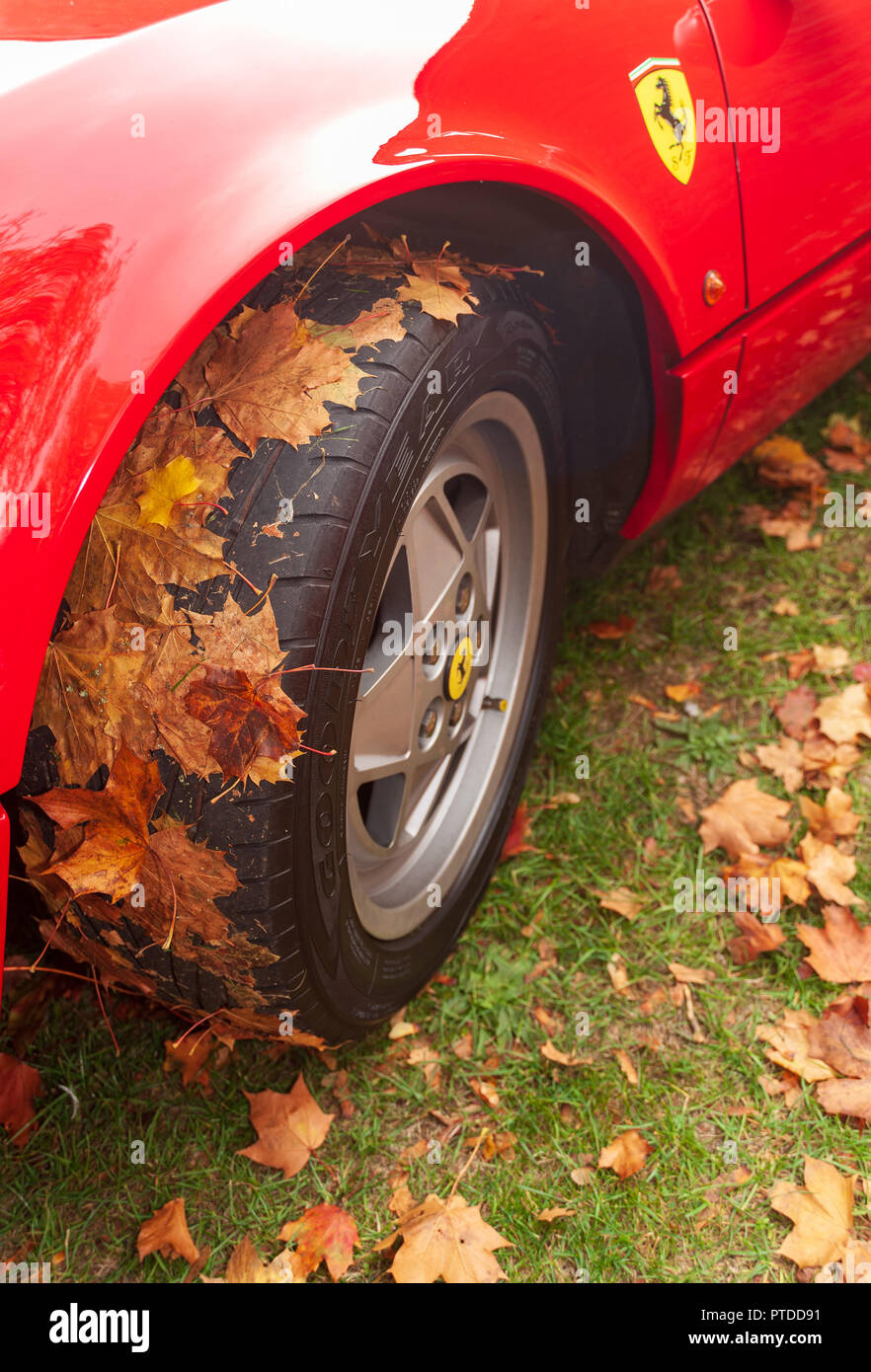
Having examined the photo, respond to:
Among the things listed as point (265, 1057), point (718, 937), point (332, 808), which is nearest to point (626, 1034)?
point (718, 937)

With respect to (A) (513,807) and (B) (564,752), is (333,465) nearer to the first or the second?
(A) (513,807)

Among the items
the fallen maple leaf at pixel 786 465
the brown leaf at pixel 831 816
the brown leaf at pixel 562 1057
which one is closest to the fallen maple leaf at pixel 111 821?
the brown leaf at pixel 562 1057

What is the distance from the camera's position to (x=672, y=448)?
1.82m

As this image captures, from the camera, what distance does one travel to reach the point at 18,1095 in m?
1.71

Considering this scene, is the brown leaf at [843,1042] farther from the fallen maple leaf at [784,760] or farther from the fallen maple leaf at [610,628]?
the fallen maple leaf at [610,628]

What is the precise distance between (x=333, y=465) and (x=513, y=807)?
1.00 metres

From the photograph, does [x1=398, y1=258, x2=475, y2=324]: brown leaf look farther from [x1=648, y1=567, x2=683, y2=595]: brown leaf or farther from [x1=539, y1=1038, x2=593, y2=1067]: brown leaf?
[x1=648, y1=567, x2=683, y2=595]: brown leaf

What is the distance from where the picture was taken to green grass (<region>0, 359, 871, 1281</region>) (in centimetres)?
158

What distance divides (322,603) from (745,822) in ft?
4.08

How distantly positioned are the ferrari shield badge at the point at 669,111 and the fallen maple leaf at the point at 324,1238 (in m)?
1.66

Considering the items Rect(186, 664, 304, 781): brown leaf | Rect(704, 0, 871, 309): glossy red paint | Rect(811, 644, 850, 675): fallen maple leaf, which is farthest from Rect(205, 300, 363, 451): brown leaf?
Rect(811, 644, 850, 675): fallen maple leaf

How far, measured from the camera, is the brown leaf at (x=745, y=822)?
2090mm
